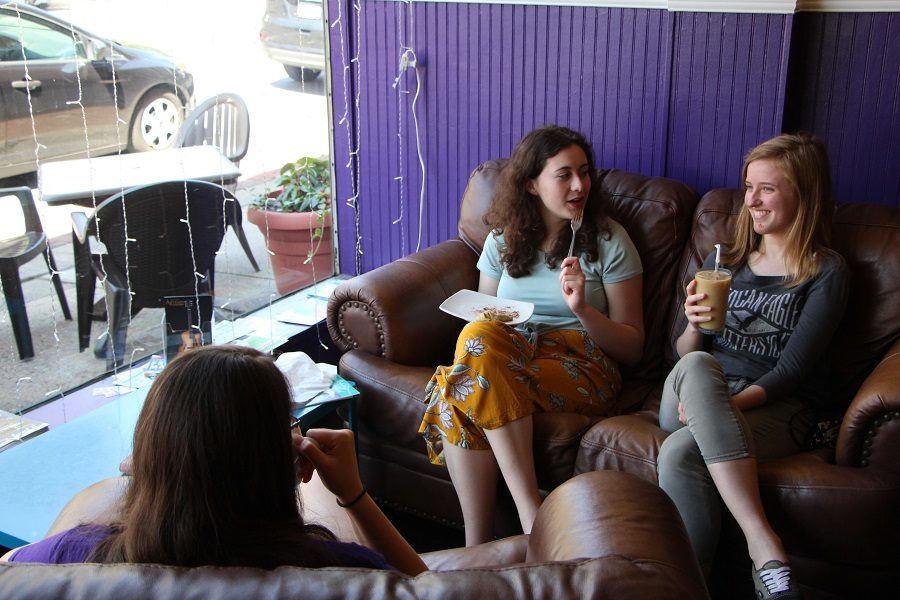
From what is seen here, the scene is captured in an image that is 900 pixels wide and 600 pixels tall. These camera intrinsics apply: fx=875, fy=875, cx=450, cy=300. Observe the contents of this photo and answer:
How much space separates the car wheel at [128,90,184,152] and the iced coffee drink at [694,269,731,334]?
5.15 ft

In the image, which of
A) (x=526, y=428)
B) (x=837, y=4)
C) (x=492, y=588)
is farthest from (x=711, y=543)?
(x=837, y=4)

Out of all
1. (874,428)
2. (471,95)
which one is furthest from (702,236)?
(471,95)

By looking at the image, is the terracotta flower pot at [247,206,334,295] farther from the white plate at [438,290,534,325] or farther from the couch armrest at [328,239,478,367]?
the white plate at [438,290,534,325]

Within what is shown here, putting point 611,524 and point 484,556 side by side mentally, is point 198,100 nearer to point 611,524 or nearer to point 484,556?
point 484,556

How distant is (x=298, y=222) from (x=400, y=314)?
0.99 metres

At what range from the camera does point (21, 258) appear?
7.61 feet

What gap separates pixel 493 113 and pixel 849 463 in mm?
1786

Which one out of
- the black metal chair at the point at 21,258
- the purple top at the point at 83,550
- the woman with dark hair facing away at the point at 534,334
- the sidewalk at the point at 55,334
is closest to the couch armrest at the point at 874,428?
the woman with dark hair facing away at the point at 534,334

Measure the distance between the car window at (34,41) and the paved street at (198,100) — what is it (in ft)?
0.22

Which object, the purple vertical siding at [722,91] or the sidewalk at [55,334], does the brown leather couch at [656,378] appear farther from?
the sidewalk at [55,334]

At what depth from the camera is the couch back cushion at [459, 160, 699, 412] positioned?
2695mm

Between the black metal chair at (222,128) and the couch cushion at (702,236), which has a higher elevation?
the black metal chair at (222,128)

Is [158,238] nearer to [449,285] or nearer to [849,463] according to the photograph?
[449,285]

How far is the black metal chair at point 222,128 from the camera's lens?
267 cm
